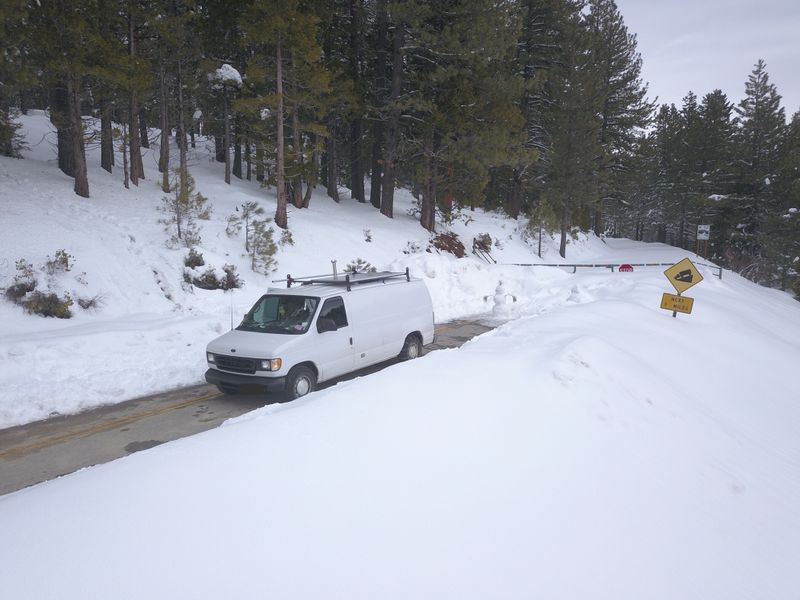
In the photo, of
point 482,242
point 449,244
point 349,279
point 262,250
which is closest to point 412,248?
point 449,244

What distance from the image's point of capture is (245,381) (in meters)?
8.14

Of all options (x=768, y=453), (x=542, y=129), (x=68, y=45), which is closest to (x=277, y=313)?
(x=768, y=453)

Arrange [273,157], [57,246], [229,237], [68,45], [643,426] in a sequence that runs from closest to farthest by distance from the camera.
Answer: [643,426]
[57,246]
[68,45]
[229,237]
[273,157]

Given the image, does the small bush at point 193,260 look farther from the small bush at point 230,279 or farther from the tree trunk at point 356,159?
the tree trunk at point 356,159

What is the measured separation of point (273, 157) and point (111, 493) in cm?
2117

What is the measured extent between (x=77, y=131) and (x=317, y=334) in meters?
13.4

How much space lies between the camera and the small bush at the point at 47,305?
1159 cm

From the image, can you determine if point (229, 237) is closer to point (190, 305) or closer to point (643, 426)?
point (190, 305)

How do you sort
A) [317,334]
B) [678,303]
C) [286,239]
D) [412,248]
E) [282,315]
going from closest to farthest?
1. [317,334]
2. [282,315]
3. [678,303]
4. [286,239]
5. [412,248]

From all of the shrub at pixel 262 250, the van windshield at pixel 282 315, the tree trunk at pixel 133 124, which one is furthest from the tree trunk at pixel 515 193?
the van windshield at pixel 282 315

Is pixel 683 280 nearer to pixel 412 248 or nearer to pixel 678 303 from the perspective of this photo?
pixel 678 303

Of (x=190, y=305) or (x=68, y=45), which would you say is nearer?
(x=190, y=305)

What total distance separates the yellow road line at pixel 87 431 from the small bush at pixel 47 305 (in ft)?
17.8

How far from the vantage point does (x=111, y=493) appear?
3949mm
